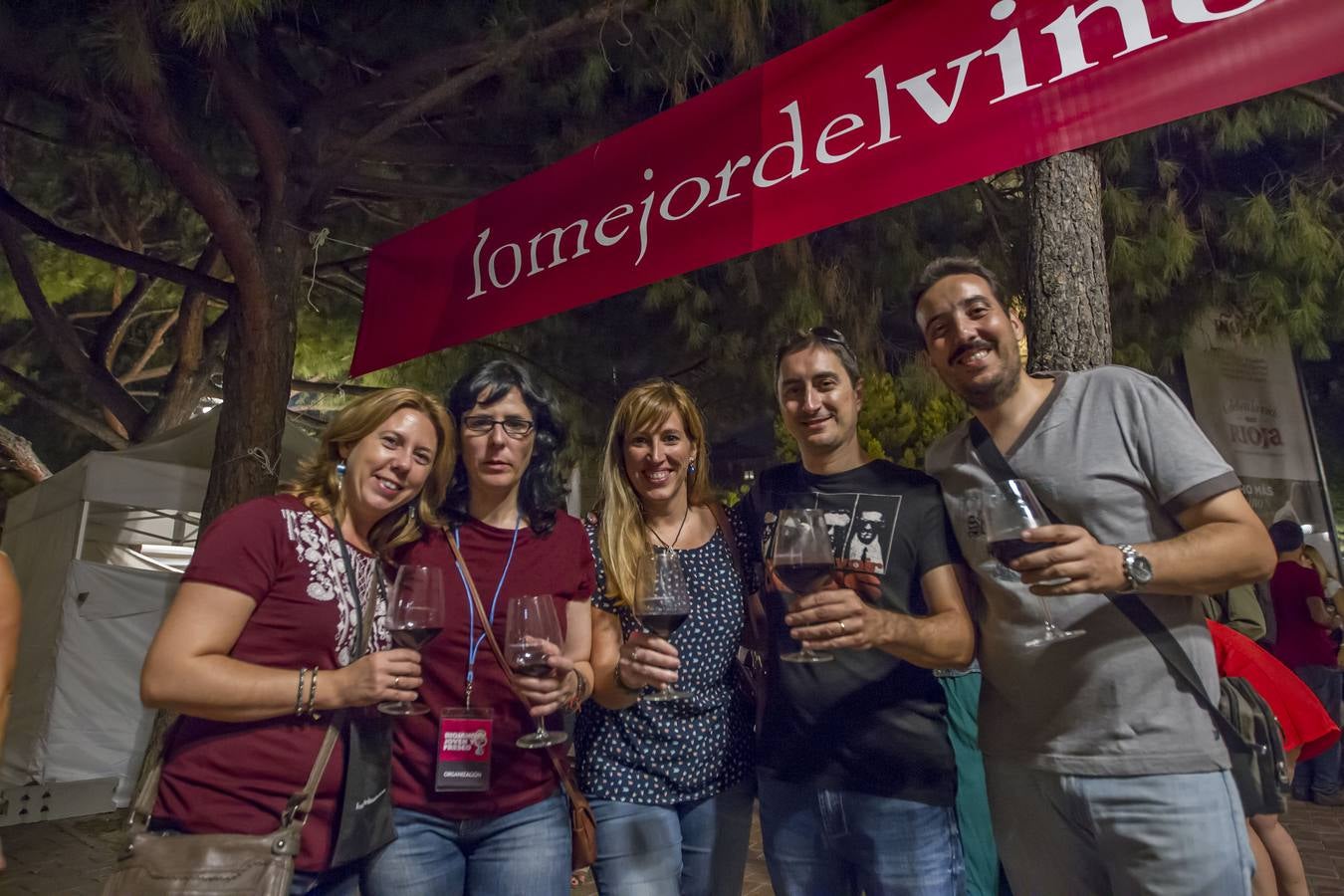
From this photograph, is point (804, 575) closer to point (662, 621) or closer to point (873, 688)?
point (662, 621)

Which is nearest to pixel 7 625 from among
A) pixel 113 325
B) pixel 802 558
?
pixel 802 558

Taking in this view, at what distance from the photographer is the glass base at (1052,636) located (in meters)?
1.61

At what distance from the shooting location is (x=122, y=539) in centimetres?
845

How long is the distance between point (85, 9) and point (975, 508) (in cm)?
414

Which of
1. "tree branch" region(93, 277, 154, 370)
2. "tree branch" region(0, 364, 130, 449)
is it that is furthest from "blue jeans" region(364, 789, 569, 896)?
"tree branch" region(93, 277, 154, 370)

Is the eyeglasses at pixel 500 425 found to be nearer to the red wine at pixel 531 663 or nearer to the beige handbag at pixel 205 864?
the red wine at pixel 531 663

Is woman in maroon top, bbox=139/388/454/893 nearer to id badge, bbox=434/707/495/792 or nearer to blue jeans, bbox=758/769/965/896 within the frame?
id badge, bbox=434/707/495/792

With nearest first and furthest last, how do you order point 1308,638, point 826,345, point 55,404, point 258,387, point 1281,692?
point 826,345 < point 1281,692 < point 258,387 < point 1308,638 < point 55,404

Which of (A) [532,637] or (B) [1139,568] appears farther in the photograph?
(A) [532,637]

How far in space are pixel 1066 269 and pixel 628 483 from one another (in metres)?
1.98

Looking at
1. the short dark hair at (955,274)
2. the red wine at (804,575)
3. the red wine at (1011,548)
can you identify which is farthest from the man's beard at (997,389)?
the red wine at (804,575)

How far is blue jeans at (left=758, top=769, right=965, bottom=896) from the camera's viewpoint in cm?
180

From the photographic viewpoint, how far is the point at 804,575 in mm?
1658

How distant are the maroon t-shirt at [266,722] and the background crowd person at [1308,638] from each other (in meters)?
6.54
